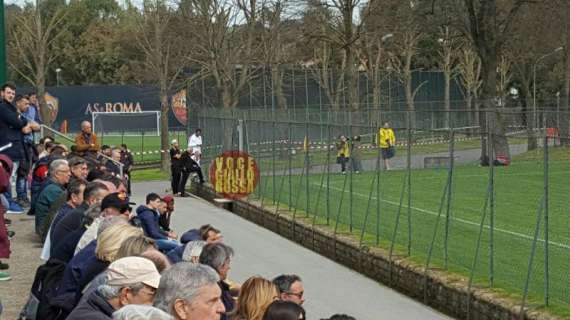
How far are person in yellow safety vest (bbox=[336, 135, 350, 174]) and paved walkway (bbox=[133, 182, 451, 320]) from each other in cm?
210

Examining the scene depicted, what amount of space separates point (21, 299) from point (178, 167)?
24.3 m

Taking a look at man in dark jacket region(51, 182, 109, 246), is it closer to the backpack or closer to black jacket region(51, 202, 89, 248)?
black jacket region(51, 202, 89, 248)

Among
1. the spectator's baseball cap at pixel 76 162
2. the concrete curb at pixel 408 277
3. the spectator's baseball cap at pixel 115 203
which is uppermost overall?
the spectator's baseball cap at pixel 76 162

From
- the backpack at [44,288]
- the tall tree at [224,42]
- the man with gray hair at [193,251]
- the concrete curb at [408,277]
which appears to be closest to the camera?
the backpack at [44,288]

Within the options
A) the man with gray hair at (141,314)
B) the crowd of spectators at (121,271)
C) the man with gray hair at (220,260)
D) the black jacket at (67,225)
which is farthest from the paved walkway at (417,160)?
the man with gray hair at (141,314)

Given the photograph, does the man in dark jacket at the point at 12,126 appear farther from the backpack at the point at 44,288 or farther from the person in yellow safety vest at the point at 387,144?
the backpack at the point at 44,288

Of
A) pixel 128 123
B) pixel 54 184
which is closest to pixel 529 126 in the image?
pixel 54 184

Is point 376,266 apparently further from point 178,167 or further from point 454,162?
point 178,167

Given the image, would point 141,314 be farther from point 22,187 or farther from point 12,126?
point 22,187

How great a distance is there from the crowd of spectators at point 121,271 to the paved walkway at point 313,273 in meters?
3.22

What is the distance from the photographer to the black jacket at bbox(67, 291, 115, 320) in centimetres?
615

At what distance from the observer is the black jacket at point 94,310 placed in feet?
20.2

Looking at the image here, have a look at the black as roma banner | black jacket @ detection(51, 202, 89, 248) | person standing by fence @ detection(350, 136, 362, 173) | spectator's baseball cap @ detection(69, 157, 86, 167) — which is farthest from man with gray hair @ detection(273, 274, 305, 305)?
the black as roma banner

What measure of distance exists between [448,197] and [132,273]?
11.2 m
